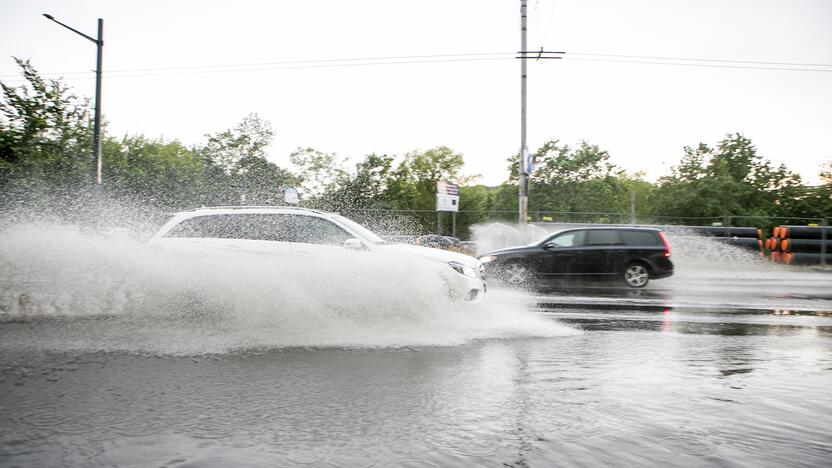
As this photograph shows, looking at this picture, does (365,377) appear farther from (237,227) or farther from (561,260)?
(561,260)

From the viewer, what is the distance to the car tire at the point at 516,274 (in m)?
14.3

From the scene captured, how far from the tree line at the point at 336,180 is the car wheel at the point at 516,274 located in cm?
842

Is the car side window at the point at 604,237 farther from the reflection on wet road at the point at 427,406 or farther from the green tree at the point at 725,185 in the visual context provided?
the green tree at the point at 725,185

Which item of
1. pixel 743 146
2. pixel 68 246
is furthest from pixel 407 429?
pixel 743 146

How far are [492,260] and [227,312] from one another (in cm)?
885

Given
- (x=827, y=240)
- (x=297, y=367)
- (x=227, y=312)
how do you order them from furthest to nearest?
1. (x=827, y=240)
2. (x=227, y=312)
3. (x=297, y=367)

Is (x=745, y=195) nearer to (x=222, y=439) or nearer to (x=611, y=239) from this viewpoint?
(x=611, y=239)

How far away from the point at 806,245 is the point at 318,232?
23.3m

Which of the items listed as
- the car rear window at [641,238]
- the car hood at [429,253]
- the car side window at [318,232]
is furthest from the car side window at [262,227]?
the car rear window at [641,238]

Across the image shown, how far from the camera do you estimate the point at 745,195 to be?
46812 millimetres

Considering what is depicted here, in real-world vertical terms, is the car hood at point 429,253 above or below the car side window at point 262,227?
below

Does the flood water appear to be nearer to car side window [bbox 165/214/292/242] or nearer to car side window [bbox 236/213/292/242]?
car side window [bbox 165/214/292/242]

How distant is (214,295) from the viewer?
21.2ft

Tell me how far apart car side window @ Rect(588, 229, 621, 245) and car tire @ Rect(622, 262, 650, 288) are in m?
0.75
